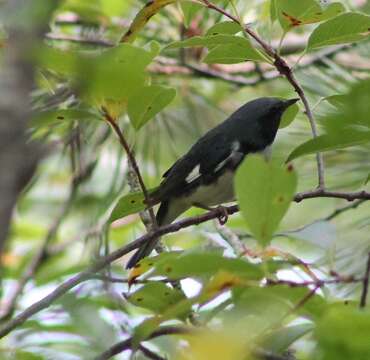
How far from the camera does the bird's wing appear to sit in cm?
240

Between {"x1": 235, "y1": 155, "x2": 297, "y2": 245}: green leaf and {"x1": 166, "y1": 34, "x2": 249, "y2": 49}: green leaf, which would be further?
{"x1": 166, "y1": 34, "x2": 249, "y2": 49}: green leaf

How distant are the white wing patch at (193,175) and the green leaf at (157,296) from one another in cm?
127

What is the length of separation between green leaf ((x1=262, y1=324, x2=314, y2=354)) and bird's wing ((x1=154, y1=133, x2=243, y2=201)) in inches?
53.5

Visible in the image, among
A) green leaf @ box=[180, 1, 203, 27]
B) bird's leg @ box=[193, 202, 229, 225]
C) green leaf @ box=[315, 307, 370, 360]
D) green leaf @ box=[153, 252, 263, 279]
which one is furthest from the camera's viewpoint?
bird's leg @ box=[193, 202, 229, 225]

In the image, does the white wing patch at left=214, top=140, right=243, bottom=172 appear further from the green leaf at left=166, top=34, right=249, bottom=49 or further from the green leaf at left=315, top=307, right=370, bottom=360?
the green leaf at left=315, top=307, right=370, bottom=360

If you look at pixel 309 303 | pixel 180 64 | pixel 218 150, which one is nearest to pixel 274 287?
pixel 309 303

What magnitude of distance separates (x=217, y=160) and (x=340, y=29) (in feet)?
3.57

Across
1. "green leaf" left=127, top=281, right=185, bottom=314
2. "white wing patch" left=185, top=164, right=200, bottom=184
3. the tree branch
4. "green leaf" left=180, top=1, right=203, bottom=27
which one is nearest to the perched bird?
"white wing patch" left=185, top=164, right=200, bottom=184

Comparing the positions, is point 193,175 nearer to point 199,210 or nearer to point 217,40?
point 199,210

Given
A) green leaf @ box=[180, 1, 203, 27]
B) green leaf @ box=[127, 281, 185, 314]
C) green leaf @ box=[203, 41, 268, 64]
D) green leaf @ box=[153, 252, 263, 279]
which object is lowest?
green leaf @ box=[127, 281, 185, 314]

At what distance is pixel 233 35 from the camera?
4.38 ft

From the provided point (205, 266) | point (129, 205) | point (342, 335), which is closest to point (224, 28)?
point (129, 205)

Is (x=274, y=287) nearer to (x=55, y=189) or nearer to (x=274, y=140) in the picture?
(x=274, y=140)

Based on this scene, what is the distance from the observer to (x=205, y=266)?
36.6 inches
